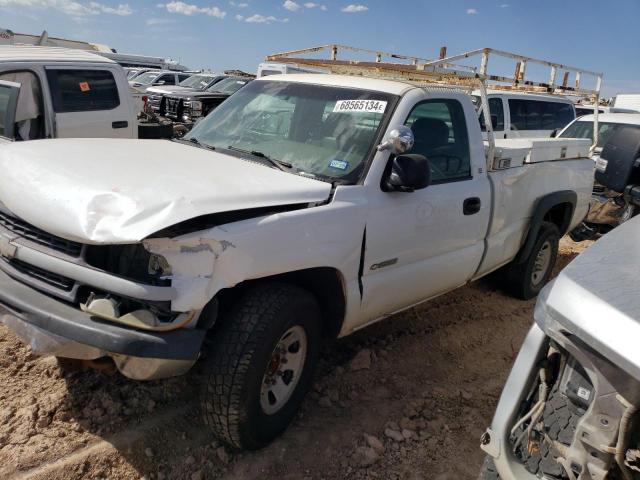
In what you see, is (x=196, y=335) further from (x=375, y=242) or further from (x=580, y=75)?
(x=580, y=75)

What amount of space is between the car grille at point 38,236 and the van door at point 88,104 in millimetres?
4014

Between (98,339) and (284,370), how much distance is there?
108 cm

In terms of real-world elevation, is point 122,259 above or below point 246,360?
above

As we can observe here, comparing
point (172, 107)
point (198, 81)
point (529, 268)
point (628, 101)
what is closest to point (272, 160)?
point (529, 268)

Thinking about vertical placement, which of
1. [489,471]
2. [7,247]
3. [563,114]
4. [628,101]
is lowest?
[489,471]

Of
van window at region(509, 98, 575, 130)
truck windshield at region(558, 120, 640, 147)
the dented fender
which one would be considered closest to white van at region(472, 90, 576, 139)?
van window at region(509, 98, 575, 130)

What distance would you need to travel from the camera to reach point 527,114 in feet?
40.8

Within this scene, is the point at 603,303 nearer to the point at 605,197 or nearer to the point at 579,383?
the point at 579,383

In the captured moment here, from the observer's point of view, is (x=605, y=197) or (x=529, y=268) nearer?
(x=529, y=268)

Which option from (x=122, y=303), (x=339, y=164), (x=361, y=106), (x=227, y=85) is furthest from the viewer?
(x=227, y=85)

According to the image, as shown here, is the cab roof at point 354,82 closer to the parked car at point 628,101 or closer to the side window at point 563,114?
the side window at point 563,114

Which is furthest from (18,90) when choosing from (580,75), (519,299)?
(580,75)

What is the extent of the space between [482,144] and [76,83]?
5.01 m

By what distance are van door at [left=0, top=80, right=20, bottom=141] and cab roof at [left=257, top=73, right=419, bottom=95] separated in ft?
10.6
